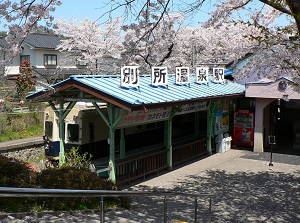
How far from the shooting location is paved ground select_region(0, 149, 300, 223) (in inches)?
364

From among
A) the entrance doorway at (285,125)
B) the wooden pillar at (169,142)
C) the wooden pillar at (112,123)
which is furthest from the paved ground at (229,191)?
the entrance doorway at (285,125)

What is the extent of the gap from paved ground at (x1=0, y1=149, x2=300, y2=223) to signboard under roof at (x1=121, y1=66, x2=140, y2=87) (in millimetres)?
3363

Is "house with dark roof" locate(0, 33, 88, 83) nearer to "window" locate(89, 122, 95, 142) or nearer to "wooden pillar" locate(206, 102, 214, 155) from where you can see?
"wooden pillar" locate(206, 102, 214, 155)

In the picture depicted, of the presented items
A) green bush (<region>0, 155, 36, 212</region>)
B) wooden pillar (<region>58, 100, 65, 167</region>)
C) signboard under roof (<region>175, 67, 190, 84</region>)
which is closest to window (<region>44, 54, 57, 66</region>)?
signboard under roof (<region>175, 67, 190, 84</region>)

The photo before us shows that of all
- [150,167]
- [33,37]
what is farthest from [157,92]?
[33,37]

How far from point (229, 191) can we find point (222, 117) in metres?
7.03

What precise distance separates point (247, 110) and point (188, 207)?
9.81 meters

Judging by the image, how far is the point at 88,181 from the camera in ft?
28.8

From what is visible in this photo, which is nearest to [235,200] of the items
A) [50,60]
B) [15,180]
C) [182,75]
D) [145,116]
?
[145,116]

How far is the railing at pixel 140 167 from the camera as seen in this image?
1260 cm

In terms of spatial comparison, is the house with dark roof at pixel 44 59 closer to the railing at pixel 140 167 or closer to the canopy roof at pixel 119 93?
the canopy roof at pixel 119 93

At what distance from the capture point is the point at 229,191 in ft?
40.9

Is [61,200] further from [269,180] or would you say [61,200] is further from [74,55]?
[74,55]

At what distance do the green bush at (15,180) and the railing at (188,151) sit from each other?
7.99 meters
